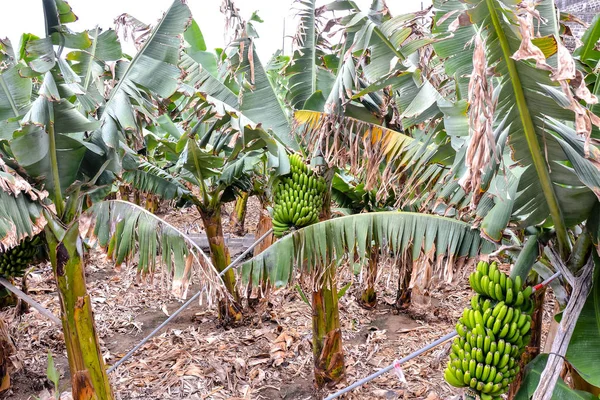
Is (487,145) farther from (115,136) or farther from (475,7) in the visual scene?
(115,136)

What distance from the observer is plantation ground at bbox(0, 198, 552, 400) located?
375 cm

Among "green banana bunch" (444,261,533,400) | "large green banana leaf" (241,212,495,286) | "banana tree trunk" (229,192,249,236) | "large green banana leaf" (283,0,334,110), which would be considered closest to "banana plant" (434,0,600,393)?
"green banana bunch" (444,261,533,400)

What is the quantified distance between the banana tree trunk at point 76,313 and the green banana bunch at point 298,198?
1.36 m

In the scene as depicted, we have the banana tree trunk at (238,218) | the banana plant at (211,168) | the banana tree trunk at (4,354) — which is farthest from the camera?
the banana tree trunk at (238,218)

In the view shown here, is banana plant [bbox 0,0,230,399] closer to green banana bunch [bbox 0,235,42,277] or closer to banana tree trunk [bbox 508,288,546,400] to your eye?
green banana bunch [bbox 0,235,42,277]

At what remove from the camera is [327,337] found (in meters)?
3.24

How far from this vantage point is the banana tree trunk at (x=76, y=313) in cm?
250

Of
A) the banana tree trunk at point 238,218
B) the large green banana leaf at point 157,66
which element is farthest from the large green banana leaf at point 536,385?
the banana tree trunk at point 238,218

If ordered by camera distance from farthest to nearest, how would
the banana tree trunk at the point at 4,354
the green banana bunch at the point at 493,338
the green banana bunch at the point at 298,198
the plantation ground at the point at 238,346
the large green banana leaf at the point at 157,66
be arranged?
the plantation ground at the point at 238,346 → the banana tree trunk at the point at 4,354 → the green banana bunch at the point at 298,198 → the large green banana leaf at the point at 157,66 → the green banana bunch at the point at 493,338

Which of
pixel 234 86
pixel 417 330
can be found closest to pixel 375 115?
pixel 234 86

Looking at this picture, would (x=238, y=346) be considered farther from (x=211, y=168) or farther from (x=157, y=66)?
(x=157, y=66)

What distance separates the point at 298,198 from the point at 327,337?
1162 millimetres

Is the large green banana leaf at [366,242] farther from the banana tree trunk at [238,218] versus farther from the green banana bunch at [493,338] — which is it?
the banana tree trunk at [238,218]

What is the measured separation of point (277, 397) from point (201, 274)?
6.22 feet
